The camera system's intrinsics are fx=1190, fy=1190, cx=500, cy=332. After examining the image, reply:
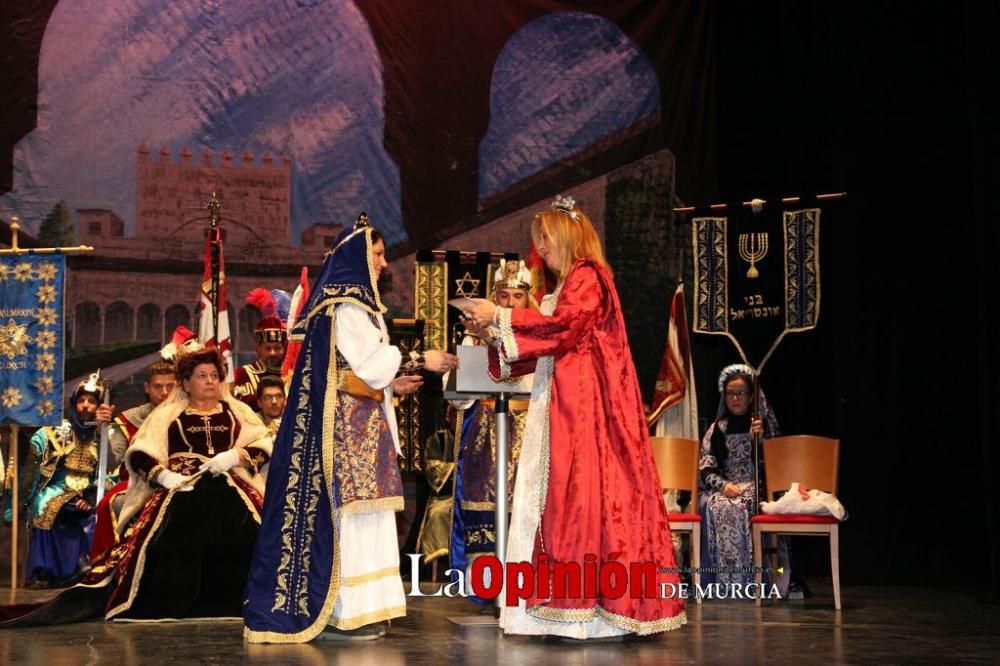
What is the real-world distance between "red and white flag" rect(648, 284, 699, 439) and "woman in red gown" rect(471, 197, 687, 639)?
2.88 metres

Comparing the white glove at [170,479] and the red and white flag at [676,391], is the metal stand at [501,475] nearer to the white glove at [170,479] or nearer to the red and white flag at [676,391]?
the white glove at [170,479]


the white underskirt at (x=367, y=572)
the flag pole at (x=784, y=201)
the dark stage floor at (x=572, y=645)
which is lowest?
the dark stage floor at (x=572, y=645)

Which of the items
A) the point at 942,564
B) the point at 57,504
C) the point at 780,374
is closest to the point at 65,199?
the point at 57,504

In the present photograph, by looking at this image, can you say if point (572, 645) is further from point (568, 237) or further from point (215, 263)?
point (215, 263)

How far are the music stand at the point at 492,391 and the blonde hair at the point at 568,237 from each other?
0.46m

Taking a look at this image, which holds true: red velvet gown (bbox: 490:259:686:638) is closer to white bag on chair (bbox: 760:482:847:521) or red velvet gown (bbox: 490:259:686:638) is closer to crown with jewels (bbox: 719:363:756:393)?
white bag on chair (bbox: 760:482:847:521)

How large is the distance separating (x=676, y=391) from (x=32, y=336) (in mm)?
3885

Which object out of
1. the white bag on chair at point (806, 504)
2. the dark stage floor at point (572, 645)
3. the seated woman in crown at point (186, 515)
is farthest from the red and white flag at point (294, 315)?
the white bag on chair at point (806, 504)

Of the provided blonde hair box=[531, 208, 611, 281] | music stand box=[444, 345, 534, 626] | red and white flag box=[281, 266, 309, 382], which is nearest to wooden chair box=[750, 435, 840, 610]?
music stand box=[444, 345, 534, 626]

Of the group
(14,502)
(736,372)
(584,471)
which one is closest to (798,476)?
(736,372)

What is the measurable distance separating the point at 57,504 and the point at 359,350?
3686 mm

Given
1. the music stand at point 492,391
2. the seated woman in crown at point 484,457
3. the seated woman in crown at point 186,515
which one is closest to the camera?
the music stand at point 492,391

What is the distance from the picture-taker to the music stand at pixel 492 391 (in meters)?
4.44

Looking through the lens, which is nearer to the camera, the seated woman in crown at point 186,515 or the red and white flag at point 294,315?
the seated woman in crown at point 186,515
